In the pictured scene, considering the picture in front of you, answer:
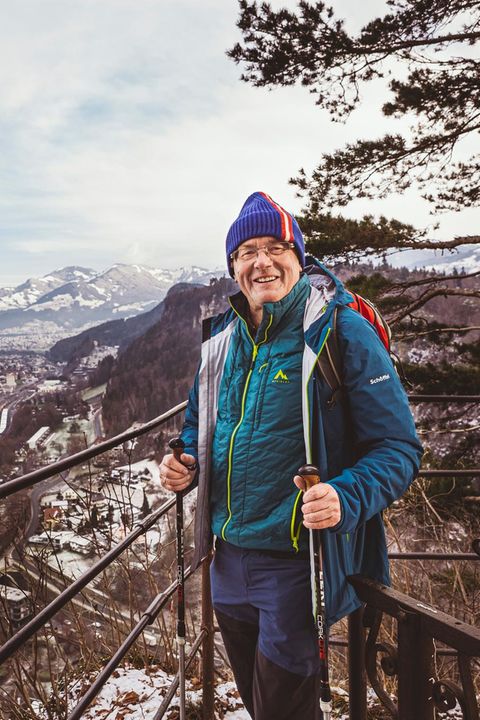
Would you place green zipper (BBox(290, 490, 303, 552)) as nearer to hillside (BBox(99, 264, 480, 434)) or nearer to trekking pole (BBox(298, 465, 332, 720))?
trekking pole (BBox(298, 465, 332, 720))

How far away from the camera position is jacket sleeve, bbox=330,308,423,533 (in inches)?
46.9

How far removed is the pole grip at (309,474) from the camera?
45.4 inches

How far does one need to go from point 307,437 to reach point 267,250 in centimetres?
69

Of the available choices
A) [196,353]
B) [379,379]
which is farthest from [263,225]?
[196,353]

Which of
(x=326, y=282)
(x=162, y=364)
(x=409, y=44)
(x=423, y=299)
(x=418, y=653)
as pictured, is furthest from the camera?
(x=162, y=364)

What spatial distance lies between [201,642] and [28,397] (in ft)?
243

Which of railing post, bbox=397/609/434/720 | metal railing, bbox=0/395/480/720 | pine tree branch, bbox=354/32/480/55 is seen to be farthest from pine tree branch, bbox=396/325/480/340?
railing post, bbox=397/609/434/720

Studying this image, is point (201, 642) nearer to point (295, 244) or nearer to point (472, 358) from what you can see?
point (295, 244)

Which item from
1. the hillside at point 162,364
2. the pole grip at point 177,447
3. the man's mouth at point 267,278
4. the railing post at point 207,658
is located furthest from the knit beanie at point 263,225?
the hillside at point 162,364

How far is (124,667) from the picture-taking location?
3086 mm

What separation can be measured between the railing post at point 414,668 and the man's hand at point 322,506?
0.25 metres

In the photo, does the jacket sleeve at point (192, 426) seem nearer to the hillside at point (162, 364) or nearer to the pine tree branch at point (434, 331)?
the pine tree branch at point (434, 331)

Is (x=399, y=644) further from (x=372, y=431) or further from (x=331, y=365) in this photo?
(x=331, y=365)

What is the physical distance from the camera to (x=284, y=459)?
1429mm
